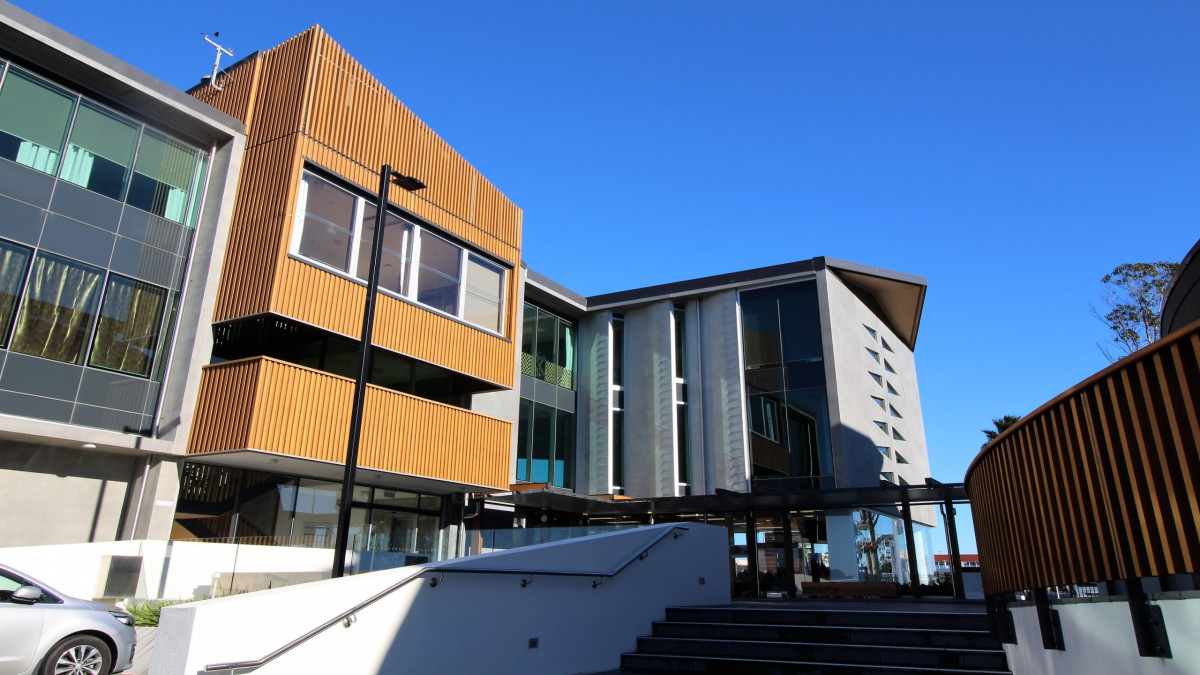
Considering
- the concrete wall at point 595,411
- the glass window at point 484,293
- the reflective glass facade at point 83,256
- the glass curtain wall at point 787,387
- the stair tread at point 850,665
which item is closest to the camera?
the stair tread at point 850,665

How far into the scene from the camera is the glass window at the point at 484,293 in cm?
1923

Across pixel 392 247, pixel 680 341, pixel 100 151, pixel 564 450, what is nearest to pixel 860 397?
pixel 680 341

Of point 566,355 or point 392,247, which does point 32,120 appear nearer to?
point 392,247

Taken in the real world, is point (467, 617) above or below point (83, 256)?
below

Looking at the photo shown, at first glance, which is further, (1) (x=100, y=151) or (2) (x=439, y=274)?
(2) (x=439, y=274)

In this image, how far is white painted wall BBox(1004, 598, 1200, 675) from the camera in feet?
12.3

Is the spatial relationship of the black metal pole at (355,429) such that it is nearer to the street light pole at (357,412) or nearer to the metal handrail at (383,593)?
the street light pole at (357,412)

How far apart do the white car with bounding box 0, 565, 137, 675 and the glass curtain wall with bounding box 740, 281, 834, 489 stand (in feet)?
62.3

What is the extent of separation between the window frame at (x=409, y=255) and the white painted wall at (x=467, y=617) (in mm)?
8142

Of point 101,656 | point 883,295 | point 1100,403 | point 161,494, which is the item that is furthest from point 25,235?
point 883,295

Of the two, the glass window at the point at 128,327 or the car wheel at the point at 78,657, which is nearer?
the car wheel at the point at 78,657

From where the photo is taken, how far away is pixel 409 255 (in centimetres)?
1780

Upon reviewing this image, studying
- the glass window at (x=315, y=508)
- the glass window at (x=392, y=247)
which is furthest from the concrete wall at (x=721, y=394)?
the glass window at (x=315, y=508)

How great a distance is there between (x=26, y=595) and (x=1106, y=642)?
32.3 ft
